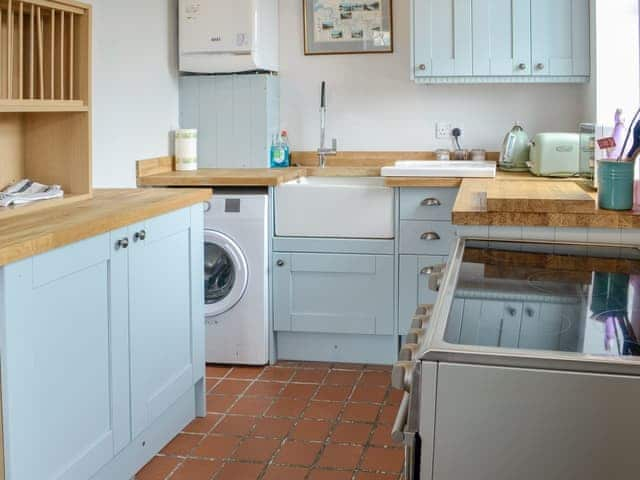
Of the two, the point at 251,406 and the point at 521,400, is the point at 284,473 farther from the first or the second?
the point at 521,400

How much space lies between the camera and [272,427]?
3387 mm

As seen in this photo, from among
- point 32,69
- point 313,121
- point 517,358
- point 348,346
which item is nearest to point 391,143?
point 313,121

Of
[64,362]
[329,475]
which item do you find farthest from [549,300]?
[329,475]

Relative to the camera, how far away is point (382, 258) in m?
4.11

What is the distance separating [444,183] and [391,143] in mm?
871

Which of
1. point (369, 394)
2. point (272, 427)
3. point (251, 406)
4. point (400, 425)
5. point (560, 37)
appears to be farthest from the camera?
point (560, 37)

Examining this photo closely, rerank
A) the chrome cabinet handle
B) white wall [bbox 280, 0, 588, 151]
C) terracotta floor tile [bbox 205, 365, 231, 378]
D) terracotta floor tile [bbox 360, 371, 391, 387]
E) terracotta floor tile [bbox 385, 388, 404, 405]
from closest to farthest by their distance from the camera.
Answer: the chrome cabinet handle < terracotta floor tile [bbox 385, 388, 404, 405] < terracotta floor tile [bbox 360, 371, 391, 387] < terracotta floor tile [bbox 205, 365, 231, 378] < white wall [bbox 280, 0, 588, 151]

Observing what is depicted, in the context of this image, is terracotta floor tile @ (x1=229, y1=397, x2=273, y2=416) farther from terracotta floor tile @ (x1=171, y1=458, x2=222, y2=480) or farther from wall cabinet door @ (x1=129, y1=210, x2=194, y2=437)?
terracotta floor tile @ (x1=171, y1=458, x2=222, y2=480)

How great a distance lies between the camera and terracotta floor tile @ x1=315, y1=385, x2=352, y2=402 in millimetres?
3754

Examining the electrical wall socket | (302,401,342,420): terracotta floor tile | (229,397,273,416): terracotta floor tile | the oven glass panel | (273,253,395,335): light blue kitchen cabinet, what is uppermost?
the electrical wall socket

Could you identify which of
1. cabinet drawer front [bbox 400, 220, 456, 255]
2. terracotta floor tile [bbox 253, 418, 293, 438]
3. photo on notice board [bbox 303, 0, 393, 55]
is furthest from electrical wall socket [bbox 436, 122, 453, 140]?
terracotta floor tile [bbox 253, 418, 293, 438]

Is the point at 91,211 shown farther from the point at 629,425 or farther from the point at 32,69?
the point at 629,425

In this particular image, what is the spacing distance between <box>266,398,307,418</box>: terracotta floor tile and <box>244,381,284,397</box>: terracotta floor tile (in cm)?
10

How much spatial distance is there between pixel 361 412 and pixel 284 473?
2.24ft
